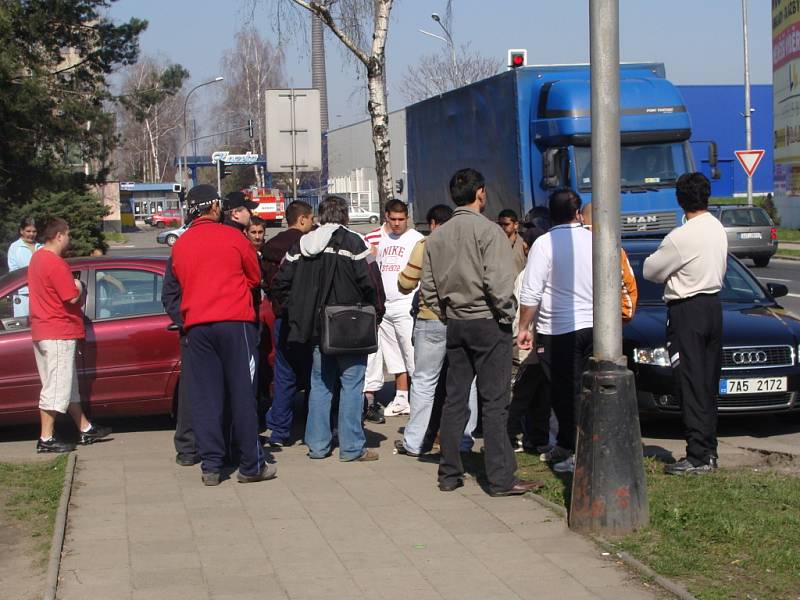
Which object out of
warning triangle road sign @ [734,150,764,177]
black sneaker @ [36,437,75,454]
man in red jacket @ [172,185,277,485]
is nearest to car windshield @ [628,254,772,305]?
man in red jacket @ [172,185,277,485]

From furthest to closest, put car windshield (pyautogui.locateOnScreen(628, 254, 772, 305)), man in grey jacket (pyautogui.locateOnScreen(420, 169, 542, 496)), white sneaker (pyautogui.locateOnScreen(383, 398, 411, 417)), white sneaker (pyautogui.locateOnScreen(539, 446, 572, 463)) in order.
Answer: white sneaker (pyautogui.locateOnScreen(383, 398, 411, 417)) → car windshield (pyautogui.locateOnScreen(628, 254, 772, 305)) → white sneaker (pyautogui.locateOnScreen(539, 446, 572, 463)) → man in grey jacket (pyautogui.locateOnScreen(420, 169, 542, 496))

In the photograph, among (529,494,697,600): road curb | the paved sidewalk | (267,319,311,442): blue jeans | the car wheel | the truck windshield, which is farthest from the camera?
the car wheel

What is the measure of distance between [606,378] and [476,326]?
3.64 ft

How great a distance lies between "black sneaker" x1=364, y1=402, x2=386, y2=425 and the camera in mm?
9820

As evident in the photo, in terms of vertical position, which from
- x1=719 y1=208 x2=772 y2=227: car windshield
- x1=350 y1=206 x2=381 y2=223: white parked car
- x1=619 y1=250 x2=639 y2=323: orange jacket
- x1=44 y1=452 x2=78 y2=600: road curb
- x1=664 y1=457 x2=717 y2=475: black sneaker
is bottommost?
x1=664 y1=457 x2=717 y2=475: black sneaker

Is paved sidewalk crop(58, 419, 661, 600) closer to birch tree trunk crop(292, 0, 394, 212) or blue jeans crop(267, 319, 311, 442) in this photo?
blue jeans crop(267, 319, 311, 442)

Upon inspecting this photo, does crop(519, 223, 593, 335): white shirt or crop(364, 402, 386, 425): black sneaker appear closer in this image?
crop(519, 223, 593, 335): white shirt

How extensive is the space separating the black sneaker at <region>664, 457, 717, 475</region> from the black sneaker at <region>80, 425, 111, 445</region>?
452 centimetres

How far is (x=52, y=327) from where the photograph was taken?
8594mm

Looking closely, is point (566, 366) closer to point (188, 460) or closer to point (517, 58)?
point (188, 460)

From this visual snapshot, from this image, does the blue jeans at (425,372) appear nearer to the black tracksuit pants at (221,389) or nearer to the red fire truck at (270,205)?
the black tracksuit pants at (221,389)

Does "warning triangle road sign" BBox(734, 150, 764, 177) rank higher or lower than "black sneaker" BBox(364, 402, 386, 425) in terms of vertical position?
higher

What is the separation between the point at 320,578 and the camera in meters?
5.34

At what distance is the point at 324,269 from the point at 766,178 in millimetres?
62804
